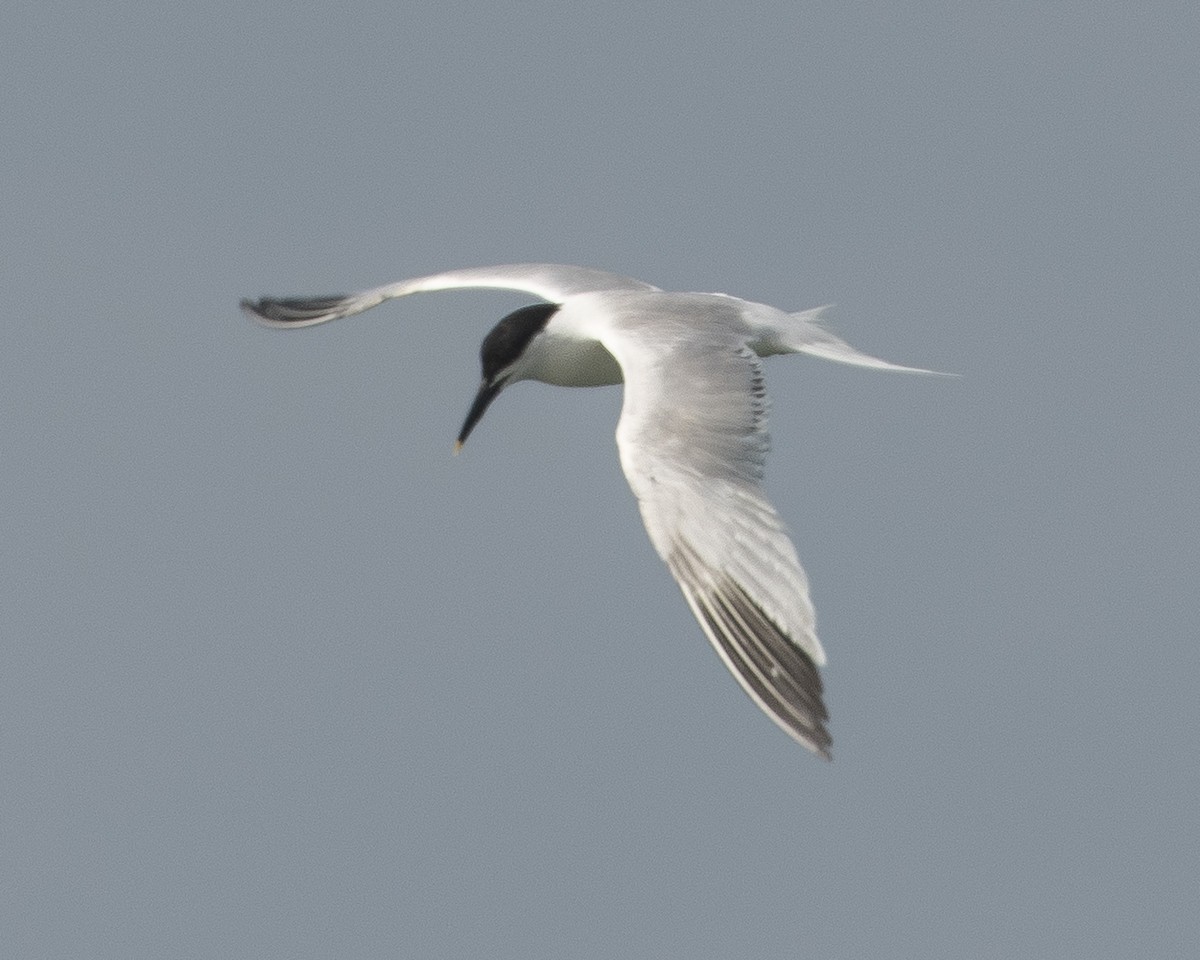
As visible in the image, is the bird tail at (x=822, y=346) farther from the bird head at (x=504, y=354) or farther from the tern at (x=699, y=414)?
the bird head at (x=504, y=354)

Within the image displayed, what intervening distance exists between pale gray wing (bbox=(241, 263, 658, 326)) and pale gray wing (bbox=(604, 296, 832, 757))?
73.0 inches

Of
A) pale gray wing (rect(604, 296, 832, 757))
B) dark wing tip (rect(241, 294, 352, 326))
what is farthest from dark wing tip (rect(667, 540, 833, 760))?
dark wing tip (rect(241, 294, 352, 326))

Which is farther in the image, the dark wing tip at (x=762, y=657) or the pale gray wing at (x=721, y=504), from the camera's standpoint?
the pale gray wing at (x=721, y=504)

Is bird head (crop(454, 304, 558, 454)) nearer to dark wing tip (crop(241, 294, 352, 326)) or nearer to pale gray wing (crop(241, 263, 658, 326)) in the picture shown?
pale gray wing (crop(241, 263, 658, 326))

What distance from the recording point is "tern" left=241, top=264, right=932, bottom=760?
9445 mm

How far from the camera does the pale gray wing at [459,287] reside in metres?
14.0

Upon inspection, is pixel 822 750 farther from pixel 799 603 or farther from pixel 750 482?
pixel 750 482

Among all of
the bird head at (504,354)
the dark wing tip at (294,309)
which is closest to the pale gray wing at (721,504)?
the bird head at (504,354)

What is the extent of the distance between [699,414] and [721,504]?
0.84 meters

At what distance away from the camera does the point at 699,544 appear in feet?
32.7

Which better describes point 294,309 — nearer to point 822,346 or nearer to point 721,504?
point 822,346

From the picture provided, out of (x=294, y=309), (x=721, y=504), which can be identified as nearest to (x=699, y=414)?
(x=721, y=504)

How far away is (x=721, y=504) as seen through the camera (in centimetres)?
1024

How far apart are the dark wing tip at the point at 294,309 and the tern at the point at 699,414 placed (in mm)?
156
